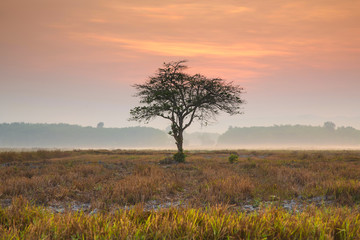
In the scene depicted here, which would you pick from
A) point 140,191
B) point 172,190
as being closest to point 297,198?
point 172,190

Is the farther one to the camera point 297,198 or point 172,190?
point 172,190

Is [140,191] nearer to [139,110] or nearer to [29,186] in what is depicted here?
[29,186]

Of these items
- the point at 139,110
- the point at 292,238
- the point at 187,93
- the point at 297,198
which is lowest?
the point at 297,198

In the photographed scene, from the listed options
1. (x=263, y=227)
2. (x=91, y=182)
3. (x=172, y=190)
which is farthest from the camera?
(x=91, y=182)

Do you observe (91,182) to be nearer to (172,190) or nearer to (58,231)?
(172,190)

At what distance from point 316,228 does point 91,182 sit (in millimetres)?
10913

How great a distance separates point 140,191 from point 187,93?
88.7ft

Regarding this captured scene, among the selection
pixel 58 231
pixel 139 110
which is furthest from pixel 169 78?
pixel 58 231

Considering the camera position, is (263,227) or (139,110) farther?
(139,110)

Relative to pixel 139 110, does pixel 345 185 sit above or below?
below

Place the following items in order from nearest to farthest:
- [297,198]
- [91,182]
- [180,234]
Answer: [180,234]
[297,198]
[91,182]

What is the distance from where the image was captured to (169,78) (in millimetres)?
35000

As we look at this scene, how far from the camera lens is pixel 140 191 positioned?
10.0 metres

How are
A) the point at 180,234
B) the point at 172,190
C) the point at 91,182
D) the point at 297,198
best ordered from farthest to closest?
the point at 91,182 → the point at 172,190 → the point at 297,198 → the point at 180,234
